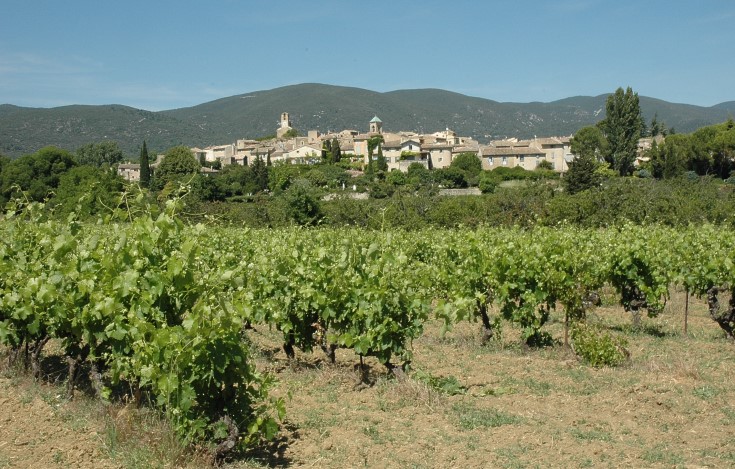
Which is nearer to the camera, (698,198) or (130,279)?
(130,279)

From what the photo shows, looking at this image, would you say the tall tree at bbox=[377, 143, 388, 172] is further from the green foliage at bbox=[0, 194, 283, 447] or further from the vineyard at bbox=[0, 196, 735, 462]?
the green foliage at bbox=[0, 194, 283, 447]

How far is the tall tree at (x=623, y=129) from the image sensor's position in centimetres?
6281

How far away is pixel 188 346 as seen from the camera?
4.95 meters

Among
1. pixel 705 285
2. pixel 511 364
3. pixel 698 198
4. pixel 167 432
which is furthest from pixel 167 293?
pixel 698 198

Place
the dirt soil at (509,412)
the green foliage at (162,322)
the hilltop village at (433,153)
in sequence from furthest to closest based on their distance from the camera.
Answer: the hilltop village at (433,153) → the dirt soil at (509,412) → the green foliage at (162,322)

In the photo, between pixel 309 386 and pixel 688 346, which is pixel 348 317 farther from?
pixel 688 346

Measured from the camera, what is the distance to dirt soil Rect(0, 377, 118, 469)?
17.2 ft

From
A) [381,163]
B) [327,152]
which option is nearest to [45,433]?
[381,163]

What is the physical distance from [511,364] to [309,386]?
2.72 m

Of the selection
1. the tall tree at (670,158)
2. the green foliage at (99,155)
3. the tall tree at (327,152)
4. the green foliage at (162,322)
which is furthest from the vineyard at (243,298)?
the green foliage at (99,155)

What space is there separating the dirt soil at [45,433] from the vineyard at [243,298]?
0.33 meters

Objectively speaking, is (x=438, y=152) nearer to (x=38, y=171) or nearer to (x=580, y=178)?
(x=38, y=171)

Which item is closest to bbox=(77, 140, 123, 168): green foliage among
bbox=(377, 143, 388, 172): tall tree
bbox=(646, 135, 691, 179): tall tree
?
bbox=(377, 143, 388, 172): tall tree

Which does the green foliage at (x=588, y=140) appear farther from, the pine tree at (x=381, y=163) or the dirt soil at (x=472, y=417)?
the dirt soil at (x=472, y=417)
